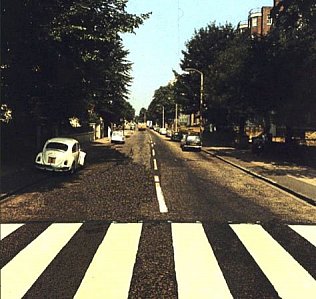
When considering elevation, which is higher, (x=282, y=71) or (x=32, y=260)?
→ (x=282, y=71)

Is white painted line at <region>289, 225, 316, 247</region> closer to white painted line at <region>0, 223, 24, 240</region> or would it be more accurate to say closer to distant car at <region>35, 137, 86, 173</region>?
white painted line at <region>0, 223, 24, 240</region>

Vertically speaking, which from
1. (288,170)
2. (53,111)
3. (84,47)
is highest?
(84,47)

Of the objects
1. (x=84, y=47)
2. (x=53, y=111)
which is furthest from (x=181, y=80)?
(x=84, y=47)

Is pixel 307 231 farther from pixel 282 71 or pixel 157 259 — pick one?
pixel 282 71

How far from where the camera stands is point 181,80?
61938 mm

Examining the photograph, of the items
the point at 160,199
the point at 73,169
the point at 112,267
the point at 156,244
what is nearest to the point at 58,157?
the point at 73,169

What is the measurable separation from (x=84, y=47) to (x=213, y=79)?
88.5 ft

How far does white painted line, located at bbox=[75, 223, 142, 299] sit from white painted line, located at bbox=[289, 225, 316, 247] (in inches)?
131

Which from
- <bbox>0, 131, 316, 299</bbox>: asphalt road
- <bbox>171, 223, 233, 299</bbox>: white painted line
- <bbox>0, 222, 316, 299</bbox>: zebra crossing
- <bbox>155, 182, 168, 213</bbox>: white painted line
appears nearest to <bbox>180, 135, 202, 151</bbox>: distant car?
<bbox>155, 182, 168, 213</bbox>: white painted line

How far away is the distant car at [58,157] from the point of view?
1914 centimetres

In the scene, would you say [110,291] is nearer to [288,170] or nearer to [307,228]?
[307,228]

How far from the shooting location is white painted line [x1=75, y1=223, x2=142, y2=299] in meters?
5.17

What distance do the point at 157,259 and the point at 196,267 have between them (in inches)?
30.0

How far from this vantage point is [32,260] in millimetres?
6469
